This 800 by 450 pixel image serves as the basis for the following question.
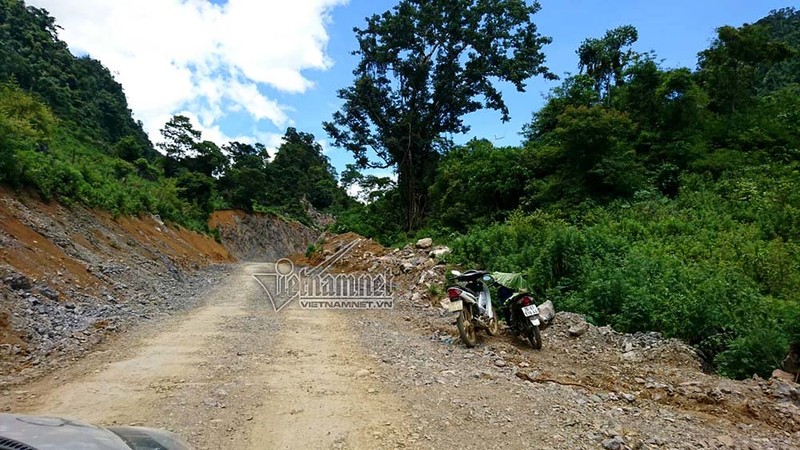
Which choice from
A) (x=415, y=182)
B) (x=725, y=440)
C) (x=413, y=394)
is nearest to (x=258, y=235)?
(x=415, y=182)

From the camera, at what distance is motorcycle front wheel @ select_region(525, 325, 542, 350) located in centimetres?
673

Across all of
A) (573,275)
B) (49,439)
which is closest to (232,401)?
(49,439)

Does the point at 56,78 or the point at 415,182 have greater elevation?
the point at 56,78

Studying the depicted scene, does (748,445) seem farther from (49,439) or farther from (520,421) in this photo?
(49,439)

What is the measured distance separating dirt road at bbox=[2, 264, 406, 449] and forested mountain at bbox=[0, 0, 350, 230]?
30.8ft

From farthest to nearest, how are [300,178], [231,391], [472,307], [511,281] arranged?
[300,178] → [511,281] → [472,307] → [231,391]

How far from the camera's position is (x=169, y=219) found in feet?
89.3

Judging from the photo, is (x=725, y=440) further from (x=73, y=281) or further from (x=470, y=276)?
(x=73, y=281)

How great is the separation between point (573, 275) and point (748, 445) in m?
5.23

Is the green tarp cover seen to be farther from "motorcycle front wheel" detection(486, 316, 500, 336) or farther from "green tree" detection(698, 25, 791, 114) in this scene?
"green tree" detection(698, 25, 791, 114)

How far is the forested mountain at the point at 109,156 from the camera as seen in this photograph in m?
15.4

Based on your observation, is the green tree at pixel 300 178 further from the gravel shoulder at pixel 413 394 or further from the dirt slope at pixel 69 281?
the gravel shoulder at pixel 413 394

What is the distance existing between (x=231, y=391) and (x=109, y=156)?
39.3m

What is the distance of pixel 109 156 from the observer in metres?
36.3
